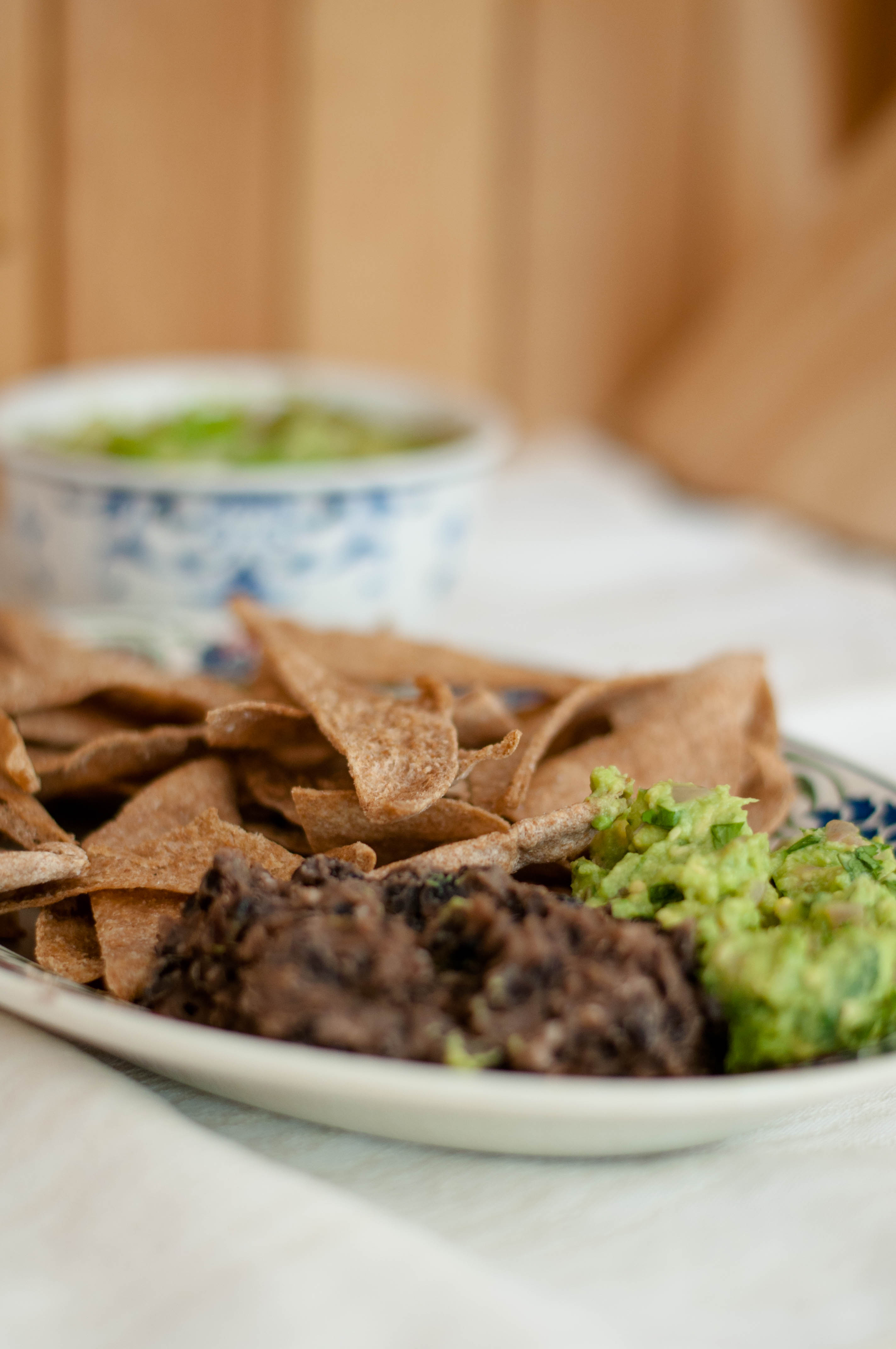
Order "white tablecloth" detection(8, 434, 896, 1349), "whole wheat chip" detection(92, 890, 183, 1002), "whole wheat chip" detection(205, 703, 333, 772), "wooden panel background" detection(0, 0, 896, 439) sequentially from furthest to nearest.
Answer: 1. "wooden panel background" detection(0, 0, 896, 439)
2. "whole wheat chip" detection(205, 703, 333, 772)
3. "whole wheat chip" detection(92, 890, 183, 1002)
4. "white tablecloth" detection(8, 434, 896, 1349)

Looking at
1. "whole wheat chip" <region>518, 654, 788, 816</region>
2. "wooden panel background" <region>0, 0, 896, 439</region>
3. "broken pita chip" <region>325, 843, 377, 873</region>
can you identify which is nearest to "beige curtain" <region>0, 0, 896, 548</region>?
"wooden panel background" <region>0, 0, 896, 439</region>

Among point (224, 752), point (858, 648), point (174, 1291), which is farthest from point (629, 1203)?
point (858, 648)

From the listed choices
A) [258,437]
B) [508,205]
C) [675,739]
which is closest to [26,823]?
[675,739]

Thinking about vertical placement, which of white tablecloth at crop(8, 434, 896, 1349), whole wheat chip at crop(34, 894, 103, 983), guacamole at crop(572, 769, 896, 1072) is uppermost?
guacamole at crop(572, 769, 896, 1072)

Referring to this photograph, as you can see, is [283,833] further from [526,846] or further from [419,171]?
[419,171]

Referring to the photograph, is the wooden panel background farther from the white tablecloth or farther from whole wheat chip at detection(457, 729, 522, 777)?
the white tablecloth

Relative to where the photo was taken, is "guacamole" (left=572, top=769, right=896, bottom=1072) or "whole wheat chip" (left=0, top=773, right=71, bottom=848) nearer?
"guacamole" (left=572, top=769, right=896, bottom=1072)

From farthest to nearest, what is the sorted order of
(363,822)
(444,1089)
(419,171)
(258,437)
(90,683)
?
1. (419,171)
2. (258,437)
3. (90,683)
4. (363,822)
5. (444,1089)

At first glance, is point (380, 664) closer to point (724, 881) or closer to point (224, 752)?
point (224, 752)
